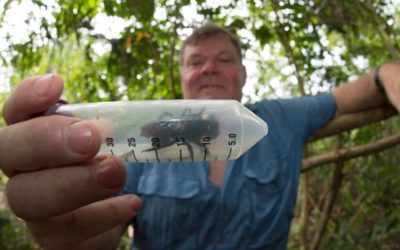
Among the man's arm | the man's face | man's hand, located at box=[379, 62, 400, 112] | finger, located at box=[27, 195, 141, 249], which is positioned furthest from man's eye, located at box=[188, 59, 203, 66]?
finger, located at box=[27, 195, 141, 249]

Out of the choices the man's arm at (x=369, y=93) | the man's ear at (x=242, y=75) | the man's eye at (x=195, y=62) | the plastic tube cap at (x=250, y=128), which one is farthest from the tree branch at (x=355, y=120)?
the plastic tube cap at (x=250, y=128)

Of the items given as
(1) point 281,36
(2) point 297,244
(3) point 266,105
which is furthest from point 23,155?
(2) point 297,244

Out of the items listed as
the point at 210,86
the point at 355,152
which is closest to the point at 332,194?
the point at 355,152

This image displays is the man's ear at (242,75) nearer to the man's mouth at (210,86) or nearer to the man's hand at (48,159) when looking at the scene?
the man's mouth at (210,86)

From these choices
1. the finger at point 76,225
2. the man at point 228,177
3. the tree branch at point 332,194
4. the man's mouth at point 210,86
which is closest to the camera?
the finger at point 76,225

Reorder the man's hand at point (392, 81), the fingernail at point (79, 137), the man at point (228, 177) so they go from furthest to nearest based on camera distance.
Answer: the man at point (228, 177) < the man's hand at point (392, 81) < the fingernail at point (79, 137)

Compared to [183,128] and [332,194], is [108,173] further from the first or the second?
[332,194]
